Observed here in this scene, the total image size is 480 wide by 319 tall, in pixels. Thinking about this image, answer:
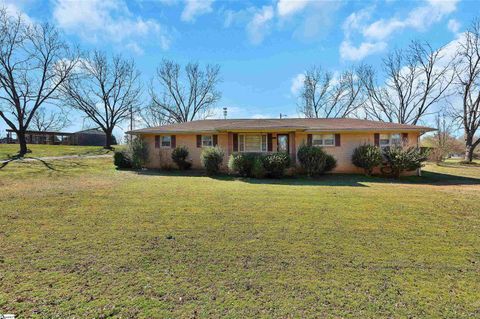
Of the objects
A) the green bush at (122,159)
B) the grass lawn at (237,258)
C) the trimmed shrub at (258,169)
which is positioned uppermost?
the green bush at (122,159)

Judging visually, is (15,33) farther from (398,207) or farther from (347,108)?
(347,108)

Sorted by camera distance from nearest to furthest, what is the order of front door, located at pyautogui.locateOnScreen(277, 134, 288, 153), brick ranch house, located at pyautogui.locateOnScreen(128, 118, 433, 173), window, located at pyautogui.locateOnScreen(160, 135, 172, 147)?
brick ranch house, located at pyautogui.locateOnScreen(128, 118, 433, 173) → front door, located at pyautogui.locateOnScreen(277, 134, 288, 153) → window, located at pyautogui.locateOnScreen(160, 135, 172, 147)

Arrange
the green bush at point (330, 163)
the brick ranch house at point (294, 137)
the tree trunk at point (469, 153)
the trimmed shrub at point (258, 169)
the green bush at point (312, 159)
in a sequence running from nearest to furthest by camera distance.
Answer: the trimmed shrub at point (258, 169) < the green bush at point (312, 159) < the green bush at point (330, 163) < the brick ranch house at point (294, 137) < the tree trunk at point (469, 153)

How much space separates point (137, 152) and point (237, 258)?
13.5 metres

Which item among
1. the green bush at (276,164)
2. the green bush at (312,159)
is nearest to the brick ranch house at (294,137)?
the green bush at (312,159)

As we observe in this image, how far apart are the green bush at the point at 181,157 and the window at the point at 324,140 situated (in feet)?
27.5

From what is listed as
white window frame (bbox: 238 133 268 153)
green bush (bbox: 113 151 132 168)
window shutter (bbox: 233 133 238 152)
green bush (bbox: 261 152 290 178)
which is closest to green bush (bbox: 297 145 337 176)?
green bush (bbox: 261 152 290 178)

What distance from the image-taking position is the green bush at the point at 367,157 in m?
14.2

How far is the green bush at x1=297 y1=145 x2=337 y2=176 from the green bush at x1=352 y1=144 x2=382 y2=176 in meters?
2.23

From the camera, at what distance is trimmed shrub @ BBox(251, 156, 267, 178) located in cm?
1317

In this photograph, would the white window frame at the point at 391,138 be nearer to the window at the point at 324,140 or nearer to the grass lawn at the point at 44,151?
the window at the point at 324,140

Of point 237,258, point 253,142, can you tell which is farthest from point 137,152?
point 237,258

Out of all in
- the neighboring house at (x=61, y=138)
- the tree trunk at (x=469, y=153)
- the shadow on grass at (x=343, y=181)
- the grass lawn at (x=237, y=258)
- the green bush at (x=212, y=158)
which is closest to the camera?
the grass lawn at (x=237, y=258)

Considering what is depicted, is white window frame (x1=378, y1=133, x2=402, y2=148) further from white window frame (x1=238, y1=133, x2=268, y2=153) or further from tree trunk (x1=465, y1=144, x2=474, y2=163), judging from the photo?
tree trunk (x1=465, y1=144, x2=474, y2=163)
